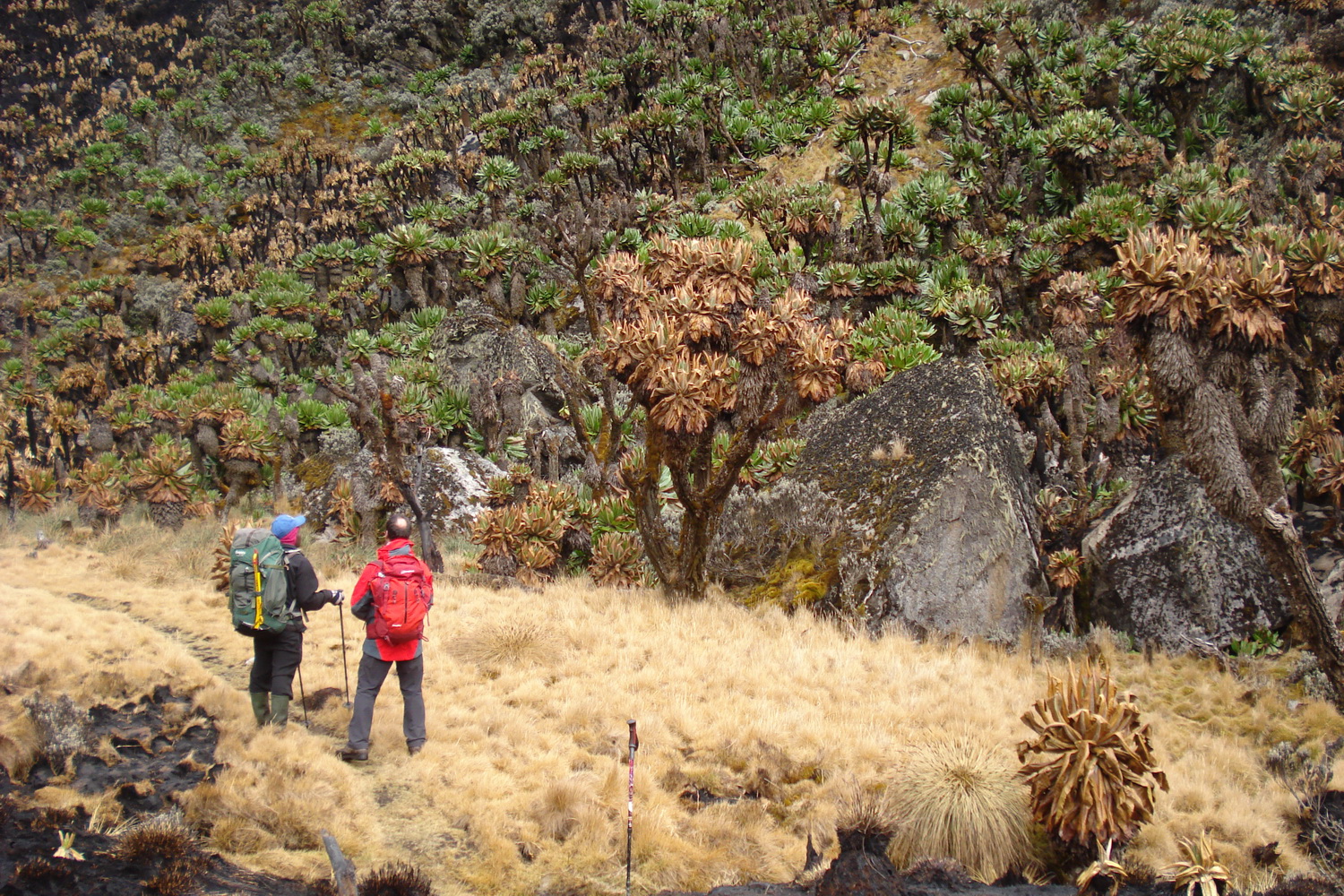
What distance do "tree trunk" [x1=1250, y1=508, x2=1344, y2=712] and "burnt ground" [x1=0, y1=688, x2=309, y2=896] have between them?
8246 millimetres

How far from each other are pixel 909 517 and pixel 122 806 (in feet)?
27.9

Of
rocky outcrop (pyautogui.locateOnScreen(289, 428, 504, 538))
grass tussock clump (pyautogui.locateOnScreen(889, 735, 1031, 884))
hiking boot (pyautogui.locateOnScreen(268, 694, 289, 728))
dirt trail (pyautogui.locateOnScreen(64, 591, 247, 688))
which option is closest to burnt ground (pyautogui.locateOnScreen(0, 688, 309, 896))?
hiking boot (pyautogui.locateOnScreen(268, 694, 289, 728))

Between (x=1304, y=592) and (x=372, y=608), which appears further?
(x=1304, y=592)

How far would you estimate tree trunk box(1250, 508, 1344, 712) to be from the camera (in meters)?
7.43

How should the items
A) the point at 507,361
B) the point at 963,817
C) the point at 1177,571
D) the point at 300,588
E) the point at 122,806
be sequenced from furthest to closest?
the point at 507,361 → the point at 1177,571 → the point at 300,588 → the point at 963,817 → the point at 122,806

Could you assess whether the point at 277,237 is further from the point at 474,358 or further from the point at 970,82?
the point at 970,82

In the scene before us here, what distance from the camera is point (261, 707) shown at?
265 inches

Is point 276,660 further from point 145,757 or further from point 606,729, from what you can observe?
point 606,729

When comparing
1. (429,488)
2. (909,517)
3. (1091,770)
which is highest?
(909,517)

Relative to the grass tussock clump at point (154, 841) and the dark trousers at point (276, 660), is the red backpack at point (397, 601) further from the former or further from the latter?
the grass tussock clump at point (154, 841)

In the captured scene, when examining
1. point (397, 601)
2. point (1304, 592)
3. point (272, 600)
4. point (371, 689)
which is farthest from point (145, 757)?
point (1304, 592)

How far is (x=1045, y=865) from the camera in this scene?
17.6 ft

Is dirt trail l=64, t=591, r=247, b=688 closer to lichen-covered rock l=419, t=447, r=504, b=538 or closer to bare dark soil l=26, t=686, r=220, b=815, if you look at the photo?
bare dark soil l=26, t=686, r=220, b=815

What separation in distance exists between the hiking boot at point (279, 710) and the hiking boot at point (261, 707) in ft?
0.20
